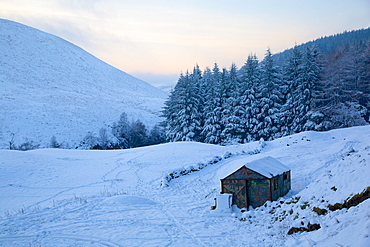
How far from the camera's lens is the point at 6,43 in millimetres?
98625

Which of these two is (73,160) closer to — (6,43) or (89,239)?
(89,239)

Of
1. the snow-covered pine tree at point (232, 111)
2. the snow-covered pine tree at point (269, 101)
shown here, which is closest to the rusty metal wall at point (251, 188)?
the snow-covered pine tree at point (269, 101)

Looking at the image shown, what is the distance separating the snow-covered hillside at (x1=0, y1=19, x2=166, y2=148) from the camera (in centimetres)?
5822

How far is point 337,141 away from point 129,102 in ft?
220

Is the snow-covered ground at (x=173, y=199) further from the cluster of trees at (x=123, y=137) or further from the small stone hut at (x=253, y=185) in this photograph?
the cluster of trees at (x=123, y=137)

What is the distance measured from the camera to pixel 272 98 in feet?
132

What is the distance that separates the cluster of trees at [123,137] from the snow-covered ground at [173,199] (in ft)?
80.2

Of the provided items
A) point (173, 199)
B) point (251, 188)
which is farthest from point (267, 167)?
point (173, 199)

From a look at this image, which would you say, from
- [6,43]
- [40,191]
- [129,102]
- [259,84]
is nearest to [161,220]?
[40,191]

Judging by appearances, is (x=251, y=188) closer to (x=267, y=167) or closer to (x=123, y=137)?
(x=267, y=167)

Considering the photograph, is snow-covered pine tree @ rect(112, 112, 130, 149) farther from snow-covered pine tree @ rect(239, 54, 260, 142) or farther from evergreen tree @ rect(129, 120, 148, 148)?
snow-covered pine tree @ rect(239, 54, 260, 142)

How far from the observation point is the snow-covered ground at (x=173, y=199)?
33.4ft

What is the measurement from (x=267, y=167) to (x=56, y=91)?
77.6 metres

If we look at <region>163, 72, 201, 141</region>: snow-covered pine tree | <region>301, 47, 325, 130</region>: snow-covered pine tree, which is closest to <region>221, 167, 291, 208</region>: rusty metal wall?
<region>301, 47, 325, 130</region>: snow-covered pine tree
